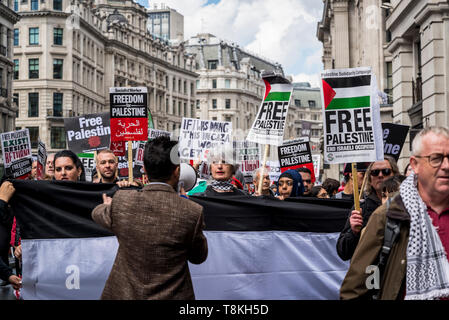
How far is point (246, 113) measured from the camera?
127 m

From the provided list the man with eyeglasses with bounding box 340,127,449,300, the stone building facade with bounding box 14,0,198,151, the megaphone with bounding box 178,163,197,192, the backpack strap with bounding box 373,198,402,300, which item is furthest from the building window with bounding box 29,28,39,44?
the backpack strap with bounding box 373,198,402,300

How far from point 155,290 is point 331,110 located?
2.36 metres

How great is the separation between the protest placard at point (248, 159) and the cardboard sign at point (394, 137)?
20.2ft

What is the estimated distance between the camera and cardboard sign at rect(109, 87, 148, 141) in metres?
9.15

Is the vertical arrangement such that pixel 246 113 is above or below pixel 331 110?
above

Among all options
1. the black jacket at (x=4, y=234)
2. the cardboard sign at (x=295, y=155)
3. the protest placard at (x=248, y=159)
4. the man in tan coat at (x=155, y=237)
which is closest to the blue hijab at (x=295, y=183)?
the black jacket at (x=4, y=234)

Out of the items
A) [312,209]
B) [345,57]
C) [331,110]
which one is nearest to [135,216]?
[331,110]

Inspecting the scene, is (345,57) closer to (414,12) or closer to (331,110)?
(414,12)

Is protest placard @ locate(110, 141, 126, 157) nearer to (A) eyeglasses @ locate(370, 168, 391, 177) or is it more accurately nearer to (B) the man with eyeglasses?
(A) eyeglasses @ locate(370, 168, 391, 177)

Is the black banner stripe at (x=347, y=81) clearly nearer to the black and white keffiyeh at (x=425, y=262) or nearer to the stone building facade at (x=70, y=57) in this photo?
the black and white keffiyeh at (x=425, y=262)

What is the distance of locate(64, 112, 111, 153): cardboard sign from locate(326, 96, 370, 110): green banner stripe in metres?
6.96
